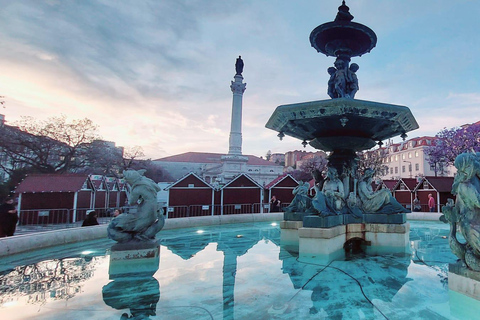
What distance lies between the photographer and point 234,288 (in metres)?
4.44

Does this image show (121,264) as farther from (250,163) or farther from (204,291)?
(250,163)

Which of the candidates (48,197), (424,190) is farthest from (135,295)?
(424,190)

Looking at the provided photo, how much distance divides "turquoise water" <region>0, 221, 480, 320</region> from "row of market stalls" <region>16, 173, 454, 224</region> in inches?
522

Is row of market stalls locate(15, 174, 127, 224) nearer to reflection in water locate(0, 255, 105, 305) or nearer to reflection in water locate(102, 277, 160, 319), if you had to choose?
reflection in water locate(0, 255, 105, 305)

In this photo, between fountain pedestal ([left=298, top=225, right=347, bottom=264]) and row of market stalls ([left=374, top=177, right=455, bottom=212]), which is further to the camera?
row of market stalls ([left=374, top=177, right=455, bottom=212])

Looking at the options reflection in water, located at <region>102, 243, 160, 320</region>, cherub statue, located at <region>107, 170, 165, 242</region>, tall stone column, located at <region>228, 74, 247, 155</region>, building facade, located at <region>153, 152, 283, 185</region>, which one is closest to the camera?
reflection in water, located at <region>102, 243, 160, 320</region>

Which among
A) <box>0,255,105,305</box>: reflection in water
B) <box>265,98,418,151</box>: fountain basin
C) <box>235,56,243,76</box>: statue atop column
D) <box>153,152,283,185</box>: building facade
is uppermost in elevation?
<box>235,56,243,76</box>: statue atop column

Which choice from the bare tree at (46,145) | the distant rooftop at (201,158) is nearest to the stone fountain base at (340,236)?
the bare tree at (46,145)

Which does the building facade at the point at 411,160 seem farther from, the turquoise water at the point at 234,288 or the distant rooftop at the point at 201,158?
the turquoise water at the point at 234,288

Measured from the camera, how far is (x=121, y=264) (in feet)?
18.6

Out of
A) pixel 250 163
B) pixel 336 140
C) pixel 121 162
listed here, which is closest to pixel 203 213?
pixel 336 140

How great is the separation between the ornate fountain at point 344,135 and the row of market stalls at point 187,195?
1202 cm

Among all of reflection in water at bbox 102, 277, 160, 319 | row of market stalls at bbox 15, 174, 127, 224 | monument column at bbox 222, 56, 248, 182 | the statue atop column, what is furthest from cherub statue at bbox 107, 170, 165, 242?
the statue atop column

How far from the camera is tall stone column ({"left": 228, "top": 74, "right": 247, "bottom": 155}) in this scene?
4822cm
